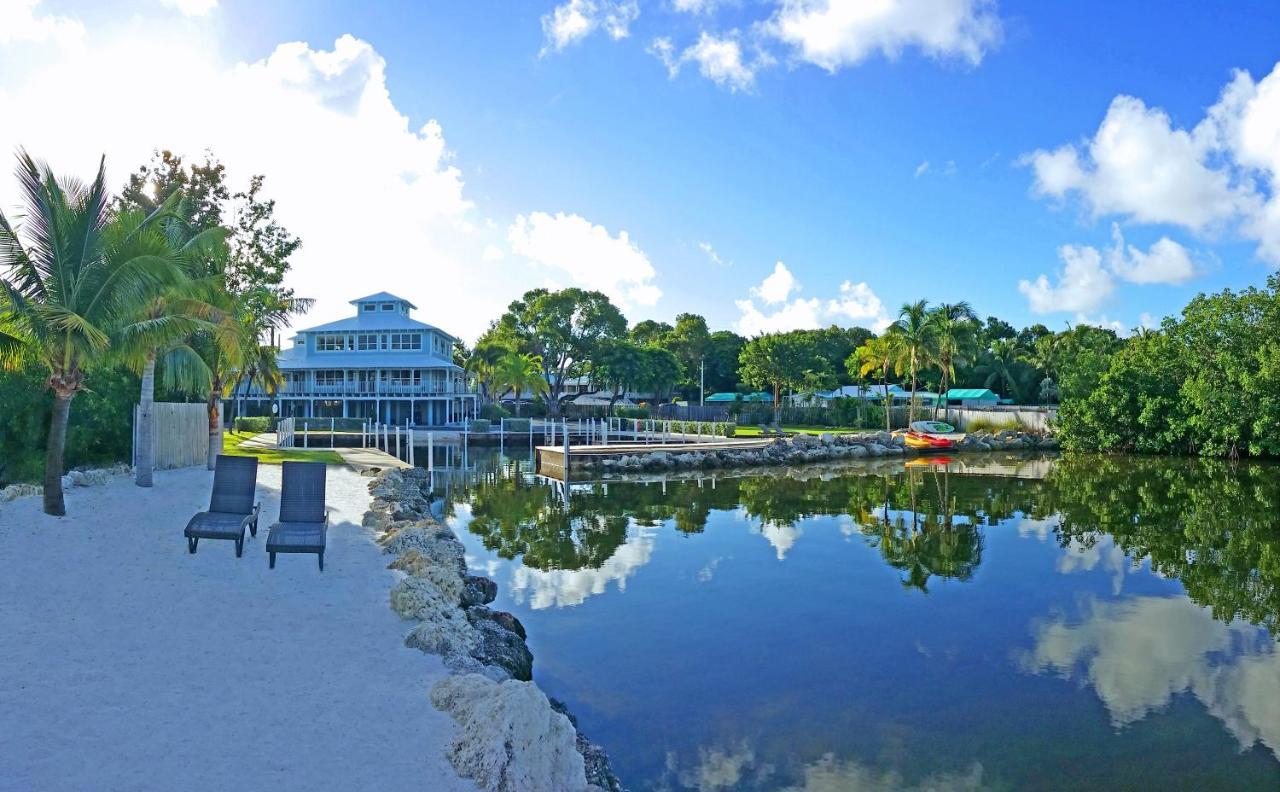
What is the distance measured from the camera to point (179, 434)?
20094 mm

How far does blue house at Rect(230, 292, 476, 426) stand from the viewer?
51.5 meters

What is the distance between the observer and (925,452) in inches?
1596

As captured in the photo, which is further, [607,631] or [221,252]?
[221,252]

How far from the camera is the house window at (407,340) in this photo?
2092 inches

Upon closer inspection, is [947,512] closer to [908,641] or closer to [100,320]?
[908,641]

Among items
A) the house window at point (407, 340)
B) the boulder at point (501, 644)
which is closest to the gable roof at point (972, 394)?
the house window at point (407, 340)

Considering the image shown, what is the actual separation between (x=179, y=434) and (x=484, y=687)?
58.5 feet

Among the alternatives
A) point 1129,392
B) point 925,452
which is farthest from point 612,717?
point 1129,392

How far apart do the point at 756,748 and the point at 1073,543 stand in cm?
1180

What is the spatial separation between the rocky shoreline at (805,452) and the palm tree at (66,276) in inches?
787

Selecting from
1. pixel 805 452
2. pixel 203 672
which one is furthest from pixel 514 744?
pixel 805 452

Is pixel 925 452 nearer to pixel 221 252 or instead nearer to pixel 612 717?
pixel 221 252

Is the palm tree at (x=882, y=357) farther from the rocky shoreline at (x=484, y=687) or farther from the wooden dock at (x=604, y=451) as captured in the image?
the rocky shoreline at (x=484, y=687)

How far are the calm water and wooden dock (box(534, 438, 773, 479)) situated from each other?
12.0 meters
